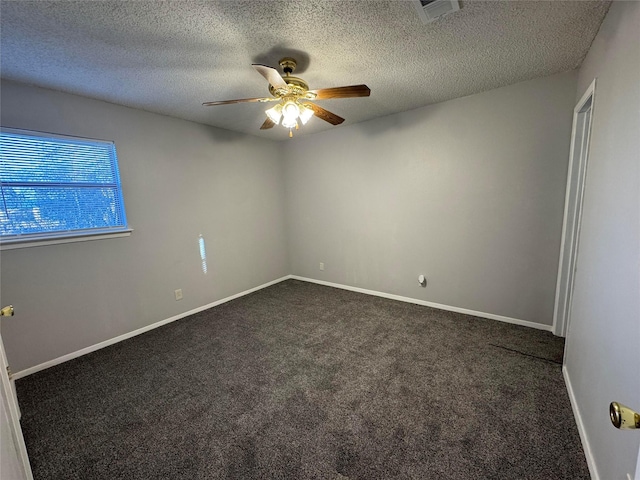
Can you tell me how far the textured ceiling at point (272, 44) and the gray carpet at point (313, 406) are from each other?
2.35 m

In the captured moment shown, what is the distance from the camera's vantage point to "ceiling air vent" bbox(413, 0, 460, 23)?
4.49 feet

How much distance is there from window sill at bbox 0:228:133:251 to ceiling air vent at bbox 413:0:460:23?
A: 3053 mm

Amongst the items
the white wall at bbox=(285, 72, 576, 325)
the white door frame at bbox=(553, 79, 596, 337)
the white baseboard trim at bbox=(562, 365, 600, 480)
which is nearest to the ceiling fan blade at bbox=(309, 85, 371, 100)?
the white wall at bbox=(285, 72, 576, 325)

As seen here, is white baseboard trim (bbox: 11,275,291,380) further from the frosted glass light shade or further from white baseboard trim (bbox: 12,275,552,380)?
the frosted glass light shade

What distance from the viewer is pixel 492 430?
5.01 feet

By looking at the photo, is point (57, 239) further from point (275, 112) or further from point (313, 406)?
point (313, 406)

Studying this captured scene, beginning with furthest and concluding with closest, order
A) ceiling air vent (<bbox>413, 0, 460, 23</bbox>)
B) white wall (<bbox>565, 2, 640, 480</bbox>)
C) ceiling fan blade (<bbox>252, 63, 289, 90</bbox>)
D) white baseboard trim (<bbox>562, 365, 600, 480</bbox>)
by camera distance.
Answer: ceiling fan blade (<bbox>252, 63, 289, 90</bbox>)
ceiling air vent (<bbox>413, 0, 460, 23</bbox>)
white baseboard trim (<bbox>562, 365, 600, 480</bbox>)
white wall (<bbox>565, 2, 640, 480</bbox>)

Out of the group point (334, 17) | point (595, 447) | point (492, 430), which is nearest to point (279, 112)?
point (334, 17)

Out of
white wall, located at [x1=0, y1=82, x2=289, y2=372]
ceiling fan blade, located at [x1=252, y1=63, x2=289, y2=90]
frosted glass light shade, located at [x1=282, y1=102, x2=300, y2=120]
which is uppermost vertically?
ceiling fan blade, located at [x1=252, y1=63, x2=289, y2=90]

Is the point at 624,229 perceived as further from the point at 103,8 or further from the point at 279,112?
the point at 103,8

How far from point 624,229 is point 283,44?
2050mm

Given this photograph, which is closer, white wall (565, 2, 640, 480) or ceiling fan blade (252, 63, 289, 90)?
white wall (565, 2, 640, 480)

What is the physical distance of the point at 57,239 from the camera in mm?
2291

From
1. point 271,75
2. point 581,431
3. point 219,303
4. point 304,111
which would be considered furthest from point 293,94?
point 219,303
